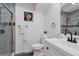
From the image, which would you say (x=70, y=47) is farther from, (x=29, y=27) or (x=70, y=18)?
(x=29, y=27)

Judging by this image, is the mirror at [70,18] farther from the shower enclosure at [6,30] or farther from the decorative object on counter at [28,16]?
the shower enclosure at [6,30]

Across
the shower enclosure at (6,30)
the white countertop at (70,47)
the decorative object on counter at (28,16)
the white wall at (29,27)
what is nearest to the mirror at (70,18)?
the white countertop at (70,47)

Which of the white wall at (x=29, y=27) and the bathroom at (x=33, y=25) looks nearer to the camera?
the bathroom at (x=33, y=25)

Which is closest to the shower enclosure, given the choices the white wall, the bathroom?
the bathroom

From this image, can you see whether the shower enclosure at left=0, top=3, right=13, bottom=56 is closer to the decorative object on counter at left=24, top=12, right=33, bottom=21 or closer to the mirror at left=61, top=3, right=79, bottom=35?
the decorative object on counter at left=24, top=12, right=33, bottom=21

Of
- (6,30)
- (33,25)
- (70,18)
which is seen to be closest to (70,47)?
(70,18)

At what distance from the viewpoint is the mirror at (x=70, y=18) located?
1.59 m

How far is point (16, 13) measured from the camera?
2564 millimetres

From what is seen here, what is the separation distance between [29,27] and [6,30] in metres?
0.89

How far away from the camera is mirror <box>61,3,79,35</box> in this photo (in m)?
1.59

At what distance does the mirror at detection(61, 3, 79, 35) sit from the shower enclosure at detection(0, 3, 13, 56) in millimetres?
1671

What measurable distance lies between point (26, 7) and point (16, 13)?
514 mm

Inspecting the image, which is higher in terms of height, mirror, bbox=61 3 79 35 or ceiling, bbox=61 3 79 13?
ceiling, bbox=61 3 79 13

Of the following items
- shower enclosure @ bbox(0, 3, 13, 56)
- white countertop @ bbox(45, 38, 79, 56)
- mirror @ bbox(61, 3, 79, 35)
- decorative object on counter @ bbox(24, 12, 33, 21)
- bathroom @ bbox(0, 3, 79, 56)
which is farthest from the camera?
decorative object on counter @ bbox(24, 12, 33, 21)
